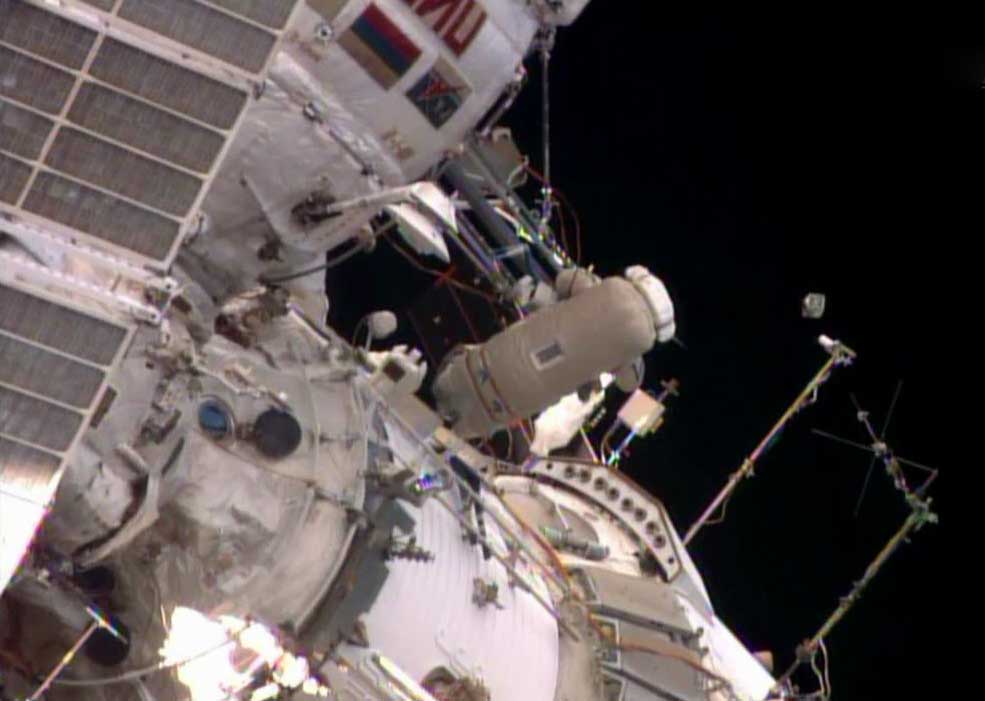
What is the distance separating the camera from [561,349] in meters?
6.78

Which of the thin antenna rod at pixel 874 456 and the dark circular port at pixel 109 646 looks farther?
the thin antenna rod at pixel 874 456

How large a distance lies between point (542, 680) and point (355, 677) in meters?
1.32

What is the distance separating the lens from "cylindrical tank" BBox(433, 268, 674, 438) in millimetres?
6773

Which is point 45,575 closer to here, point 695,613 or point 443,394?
point 443,394

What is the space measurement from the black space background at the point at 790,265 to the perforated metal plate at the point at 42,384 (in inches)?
246

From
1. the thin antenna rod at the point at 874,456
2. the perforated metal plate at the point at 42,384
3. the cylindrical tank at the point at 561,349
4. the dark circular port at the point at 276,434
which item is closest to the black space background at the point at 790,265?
the thin antenna rod at the point at 874,456

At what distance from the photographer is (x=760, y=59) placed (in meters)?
10.7

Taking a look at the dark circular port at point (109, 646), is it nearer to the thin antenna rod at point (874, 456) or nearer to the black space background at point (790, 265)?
the black space background at point (790, 265)

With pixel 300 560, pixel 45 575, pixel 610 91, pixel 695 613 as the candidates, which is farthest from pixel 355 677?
pixel 610 91

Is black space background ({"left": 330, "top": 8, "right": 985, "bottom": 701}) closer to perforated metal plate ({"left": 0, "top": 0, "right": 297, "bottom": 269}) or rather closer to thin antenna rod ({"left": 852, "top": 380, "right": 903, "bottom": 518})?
thin antenna rod ({"left": 852, "top": 380, "right": 903, "bottom": 518})

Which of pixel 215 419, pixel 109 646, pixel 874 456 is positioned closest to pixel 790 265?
pixel 874 456

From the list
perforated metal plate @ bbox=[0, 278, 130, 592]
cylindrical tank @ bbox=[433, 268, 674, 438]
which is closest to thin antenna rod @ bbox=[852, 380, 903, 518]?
cylindrical tank @ bbox=[433, 268, 674, 438]

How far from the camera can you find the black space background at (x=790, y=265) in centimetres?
1065

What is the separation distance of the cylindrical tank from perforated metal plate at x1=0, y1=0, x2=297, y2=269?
2.23 metres
